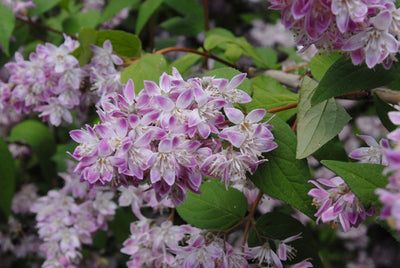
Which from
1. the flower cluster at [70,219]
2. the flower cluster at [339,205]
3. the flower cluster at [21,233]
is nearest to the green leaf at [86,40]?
the flower cluster at [70,219]

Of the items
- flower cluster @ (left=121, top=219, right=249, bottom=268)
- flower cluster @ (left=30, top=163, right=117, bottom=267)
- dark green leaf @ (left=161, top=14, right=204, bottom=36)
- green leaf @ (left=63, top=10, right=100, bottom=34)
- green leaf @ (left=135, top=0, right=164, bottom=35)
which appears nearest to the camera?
flower cluster @ (left=121, top=219, right=249, bottom=268)

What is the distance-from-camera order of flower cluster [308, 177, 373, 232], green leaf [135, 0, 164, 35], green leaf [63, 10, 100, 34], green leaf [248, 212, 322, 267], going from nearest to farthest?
flower cluster [308, 177, 373, 232]
green leaf [248, 212, 322, 267]
green leaf [135, 0, 164, 35]
green leaf [63, 10, 100, 34]

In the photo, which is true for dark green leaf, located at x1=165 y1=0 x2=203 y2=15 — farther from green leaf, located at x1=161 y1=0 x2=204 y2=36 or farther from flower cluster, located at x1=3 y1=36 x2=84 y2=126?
flower cluster, located at x1=3 y1=36 x2=84 y2=126

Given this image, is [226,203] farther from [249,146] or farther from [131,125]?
[131,125]

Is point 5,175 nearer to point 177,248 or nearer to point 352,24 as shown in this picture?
point 177,248

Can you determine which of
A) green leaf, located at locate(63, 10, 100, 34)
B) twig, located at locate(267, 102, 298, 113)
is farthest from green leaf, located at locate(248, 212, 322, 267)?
green leaf, located at locate(63, 10, 100, 34)

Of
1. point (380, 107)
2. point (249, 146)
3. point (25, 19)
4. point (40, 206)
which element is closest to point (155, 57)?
point (249, 146)
